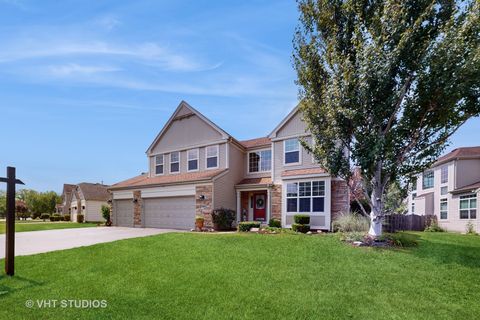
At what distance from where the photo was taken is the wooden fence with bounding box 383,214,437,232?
66.3 ft

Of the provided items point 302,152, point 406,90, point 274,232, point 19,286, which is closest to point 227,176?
point 302,152

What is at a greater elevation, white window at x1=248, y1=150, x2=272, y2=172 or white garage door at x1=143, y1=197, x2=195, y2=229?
white window at x1=248, y1=150, x2=272, y2=172

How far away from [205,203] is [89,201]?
27.1 m

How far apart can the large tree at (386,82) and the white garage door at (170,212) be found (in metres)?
9.90

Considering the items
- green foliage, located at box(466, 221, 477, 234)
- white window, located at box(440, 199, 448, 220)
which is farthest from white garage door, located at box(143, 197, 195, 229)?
white window, located at box(440, 199, 448, 220)

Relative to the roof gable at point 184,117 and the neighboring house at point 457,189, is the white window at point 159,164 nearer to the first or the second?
the roof gable at point 184,117

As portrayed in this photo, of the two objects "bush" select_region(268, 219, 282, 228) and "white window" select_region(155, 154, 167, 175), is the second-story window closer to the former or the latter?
"bush" select_region(268, 219, 282, 228)

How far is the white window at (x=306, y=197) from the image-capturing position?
52.1 feet

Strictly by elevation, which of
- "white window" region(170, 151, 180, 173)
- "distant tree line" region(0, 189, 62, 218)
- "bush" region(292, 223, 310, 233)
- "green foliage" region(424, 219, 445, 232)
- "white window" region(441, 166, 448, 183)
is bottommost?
"distant tree line" region(0, 189, 62, 218)

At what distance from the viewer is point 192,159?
2156 cm

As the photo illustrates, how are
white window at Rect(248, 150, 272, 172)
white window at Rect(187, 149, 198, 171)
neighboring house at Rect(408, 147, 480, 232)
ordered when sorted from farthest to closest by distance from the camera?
1. white window at Rect(187, 149, 198, 171)
2. neighboring house at Rect(408, 147, 480, 232)
3. white window at Rect(248, 150, 272, 172)

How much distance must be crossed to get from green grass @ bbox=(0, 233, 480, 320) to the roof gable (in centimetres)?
1074

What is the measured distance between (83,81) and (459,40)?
1291cm

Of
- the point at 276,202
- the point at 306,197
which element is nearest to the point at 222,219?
the point at 276,202
